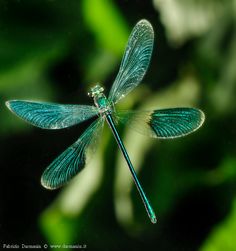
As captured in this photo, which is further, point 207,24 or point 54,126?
point 207,24

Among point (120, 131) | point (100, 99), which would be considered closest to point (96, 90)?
point (100, 99)

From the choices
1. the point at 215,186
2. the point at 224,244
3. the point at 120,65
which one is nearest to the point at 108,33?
the point at 120,65

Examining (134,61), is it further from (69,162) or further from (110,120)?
(69,162)

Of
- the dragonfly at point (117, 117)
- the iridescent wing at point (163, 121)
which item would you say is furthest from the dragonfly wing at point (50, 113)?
the iridescent wing at point (163, 121)

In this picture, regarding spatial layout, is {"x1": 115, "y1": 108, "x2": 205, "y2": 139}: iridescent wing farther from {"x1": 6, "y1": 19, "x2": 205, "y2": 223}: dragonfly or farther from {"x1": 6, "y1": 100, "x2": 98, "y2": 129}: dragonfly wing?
{"x1": 6, "y1": 100, "x2": 98, "y2": 129}: dragonfly wing

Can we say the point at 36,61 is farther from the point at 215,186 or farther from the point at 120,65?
the point at 215,186

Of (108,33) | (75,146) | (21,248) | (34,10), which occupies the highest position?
(34,10)
